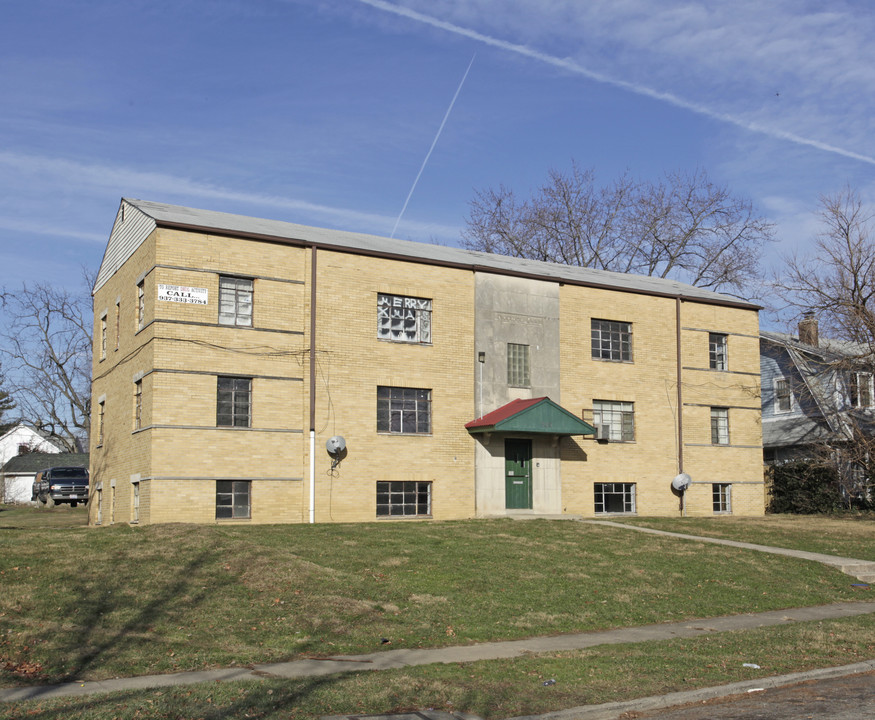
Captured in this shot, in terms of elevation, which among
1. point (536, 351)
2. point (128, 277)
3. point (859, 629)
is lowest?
point (859, 629)

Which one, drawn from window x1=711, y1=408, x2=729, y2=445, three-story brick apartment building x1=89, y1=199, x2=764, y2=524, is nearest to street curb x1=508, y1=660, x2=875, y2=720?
three-story brick apartment building x1=89, y1=199, x2=764, y2=524

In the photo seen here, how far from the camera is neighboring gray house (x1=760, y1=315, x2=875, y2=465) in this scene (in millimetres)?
35938

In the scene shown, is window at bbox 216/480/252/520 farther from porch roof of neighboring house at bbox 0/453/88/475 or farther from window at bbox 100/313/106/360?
porch roof of neighboring house at bbox 0/453/88/475

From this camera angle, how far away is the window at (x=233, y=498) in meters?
22.4

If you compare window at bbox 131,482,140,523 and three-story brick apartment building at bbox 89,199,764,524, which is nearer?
three-story brick apartment building at bbox 89,199,764,524

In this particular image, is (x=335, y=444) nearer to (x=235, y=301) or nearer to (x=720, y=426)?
(x=235, y=301)

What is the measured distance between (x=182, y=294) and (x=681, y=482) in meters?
16.9

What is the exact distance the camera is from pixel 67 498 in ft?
138

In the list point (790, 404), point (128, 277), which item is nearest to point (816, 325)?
point (790, 404)

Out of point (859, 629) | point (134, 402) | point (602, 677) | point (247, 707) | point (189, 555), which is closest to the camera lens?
point (247, 707)

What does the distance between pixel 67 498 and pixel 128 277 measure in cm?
2056

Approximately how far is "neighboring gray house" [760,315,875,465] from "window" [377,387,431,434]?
16488 millimetres

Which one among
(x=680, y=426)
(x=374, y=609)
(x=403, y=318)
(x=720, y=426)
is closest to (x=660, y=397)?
(x=680, y=426)

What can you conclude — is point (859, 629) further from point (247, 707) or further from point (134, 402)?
point (134, 402)
